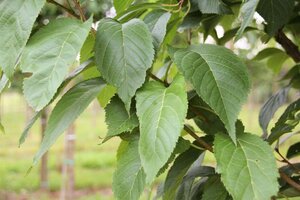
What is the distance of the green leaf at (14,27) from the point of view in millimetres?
717

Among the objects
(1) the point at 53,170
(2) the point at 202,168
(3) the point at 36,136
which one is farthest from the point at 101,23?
(3) the point at 36,136

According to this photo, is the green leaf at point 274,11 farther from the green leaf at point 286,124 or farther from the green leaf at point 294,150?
the green leaf at point 294,150

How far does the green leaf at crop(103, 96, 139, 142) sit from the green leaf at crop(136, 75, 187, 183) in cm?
5

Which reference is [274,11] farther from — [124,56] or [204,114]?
[124,56]

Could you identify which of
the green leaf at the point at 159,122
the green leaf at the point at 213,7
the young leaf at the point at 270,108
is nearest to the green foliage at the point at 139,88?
the green leaf at the point at 159,122

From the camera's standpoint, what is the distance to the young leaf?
Result: 1174 mm

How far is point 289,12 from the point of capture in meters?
1.00

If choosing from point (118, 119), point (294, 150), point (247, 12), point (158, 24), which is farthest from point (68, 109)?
point (294, 150)

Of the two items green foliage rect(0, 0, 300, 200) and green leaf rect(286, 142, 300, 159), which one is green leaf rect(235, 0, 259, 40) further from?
green leaf rect(286, 142, 300, 159)

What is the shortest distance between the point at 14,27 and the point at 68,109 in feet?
0.51

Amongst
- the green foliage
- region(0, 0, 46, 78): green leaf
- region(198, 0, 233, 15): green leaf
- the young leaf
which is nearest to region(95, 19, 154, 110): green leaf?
the green foliage

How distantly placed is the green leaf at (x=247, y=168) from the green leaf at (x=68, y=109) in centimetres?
22

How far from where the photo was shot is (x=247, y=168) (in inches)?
28.8

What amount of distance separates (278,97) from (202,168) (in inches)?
14.8
